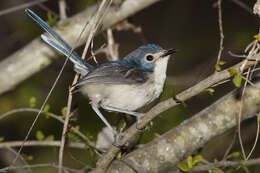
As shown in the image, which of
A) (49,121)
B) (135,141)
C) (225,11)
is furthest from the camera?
(225,11)

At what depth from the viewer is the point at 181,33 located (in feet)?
26.7

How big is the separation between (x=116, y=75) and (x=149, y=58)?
1.60 ft

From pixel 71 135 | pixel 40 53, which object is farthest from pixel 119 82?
pixel 40 53

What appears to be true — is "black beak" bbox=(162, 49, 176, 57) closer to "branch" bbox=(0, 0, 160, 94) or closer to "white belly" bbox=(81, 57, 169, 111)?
"white belly" bbox=(81, 57, 169, 111)

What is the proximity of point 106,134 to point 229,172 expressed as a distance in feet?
4.81

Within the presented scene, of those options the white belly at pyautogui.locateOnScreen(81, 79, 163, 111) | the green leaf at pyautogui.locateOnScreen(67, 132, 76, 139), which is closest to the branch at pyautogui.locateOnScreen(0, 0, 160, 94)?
the white belly at pyautogui.locateOnScreen(81, 79, 163, 111)

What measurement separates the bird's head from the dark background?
52cm

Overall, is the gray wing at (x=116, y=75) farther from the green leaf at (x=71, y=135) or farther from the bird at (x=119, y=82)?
the green leaf at (x=71, y=135)

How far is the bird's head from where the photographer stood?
414 cm

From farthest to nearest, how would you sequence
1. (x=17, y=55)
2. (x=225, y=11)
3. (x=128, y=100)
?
(x=225, y=11)
(x=17, y=55)
(x=128, y=100)

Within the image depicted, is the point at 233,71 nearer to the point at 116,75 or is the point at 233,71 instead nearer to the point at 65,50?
the point at 116,75

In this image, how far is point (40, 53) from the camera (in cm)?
474

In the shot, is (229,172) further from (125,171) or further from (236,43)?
(236,43)

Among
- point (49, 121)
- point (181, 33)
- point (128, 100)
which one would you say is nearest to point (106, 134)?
point (128, 100)
